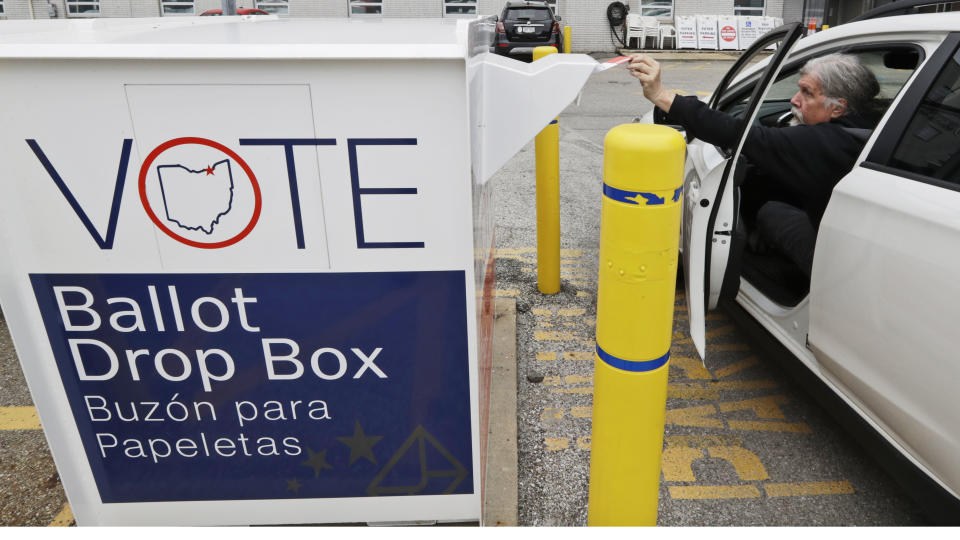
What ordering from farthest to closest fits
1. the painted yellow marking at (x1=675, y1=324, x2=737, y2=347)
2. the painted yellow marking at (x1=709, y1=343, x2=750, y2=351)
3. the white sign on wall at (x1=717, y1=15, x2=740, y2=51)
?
the white sign on wall at (x1=717, y1=15, x2=740, y2=51), the painted yellow marking at (x1=675, y1=324, x2=737, y2=347), the painted yellow marking at (x1=709, y1=343, x2=750, y2=351)

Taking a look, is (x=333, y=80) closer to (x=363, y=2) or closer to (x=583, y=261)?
(x=583, y=261)

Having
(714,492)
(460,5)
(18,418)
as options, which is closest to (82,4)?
(460,5)

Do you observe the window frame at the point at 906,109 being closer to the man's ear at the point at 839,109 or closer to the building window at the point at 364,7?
the man's ear at the point at 839,109

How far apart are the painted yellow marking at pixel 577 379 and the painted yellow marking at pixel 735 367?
63 cm

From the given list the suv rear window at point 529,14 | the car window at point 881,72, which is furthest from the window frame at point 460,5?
the car window at point 881,72

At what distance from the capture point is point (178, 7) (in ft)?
71.0

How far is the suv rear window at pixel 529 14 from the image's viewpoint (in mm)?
17188

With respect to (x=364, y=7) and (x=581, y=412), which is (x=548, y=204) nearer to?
(x=581, y=412)

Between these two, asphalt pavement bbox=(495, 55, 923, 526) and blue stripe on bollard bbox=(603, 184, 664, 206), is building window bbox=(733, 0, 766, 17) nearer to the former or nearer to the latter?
asphalt pavement bbox=(495, 55, 923, 526)

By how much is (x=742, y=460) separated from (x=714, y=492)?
26 cm

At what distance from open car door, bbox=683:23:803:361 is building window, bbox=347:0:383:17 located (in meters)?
20.1

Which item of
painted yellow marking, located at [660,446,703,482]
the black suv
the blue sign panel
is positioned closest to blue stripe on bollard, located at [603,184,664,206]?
the blue sign panel

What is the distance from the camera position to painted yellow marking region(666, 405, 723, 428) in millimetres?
2875

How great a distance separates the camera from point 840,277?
2.20 m
